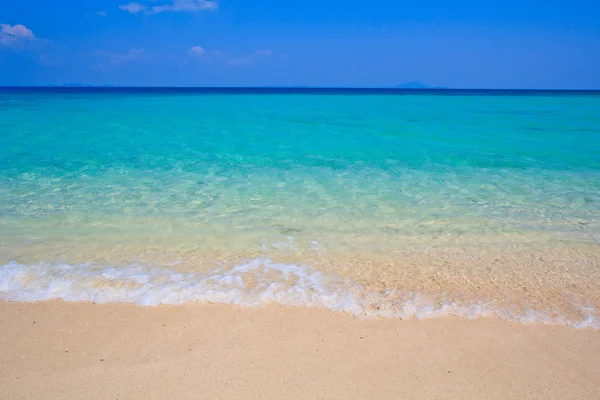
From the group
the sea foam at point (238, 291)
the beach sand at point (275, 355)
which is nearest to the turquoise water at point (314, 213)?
the sea foam at point (238, 291)

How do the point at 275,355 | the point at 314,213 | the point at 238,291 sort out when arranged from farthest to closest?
1. the point at 314,213
2. the point at 238,291
3. the point at 275,355

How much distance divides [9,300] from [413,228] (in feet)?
12.9

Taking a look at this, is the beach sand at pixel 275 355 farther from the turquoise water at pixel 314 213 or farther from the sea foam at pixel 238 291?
the turquoise water at pixel 314 213

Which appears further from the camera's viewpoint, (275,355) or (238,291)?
(238,291)

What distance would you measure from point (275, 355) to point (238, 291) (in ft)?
2.80

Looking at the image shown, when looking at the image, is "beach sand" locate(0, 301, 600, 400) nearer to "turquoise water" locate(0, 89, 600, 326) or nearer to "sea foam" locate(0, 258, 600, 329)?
"sea foam" locate(0, 258, 600, 329)

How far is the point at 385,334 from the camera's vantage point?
2.90 metres

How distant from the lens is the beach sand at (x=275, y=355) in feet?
7.89

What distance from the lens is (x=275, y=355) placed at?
2.69 metres

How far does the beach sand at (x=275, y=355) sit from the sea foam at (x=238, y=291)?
0.36ft

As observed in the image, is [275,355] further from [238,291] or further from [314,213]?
[314,213]

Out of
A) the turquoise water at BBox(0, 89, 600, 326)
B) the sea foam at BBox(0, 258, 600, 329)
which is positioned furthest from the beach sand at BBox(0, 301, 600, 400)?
the turquoise water at BBox(0, 89, 600, 326)

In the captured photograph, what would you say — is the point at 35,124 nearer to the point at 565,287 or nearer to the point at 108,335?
the point at 108,335

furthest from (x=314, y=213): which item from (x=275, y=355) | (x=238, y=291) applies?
(x=275, y=355)
